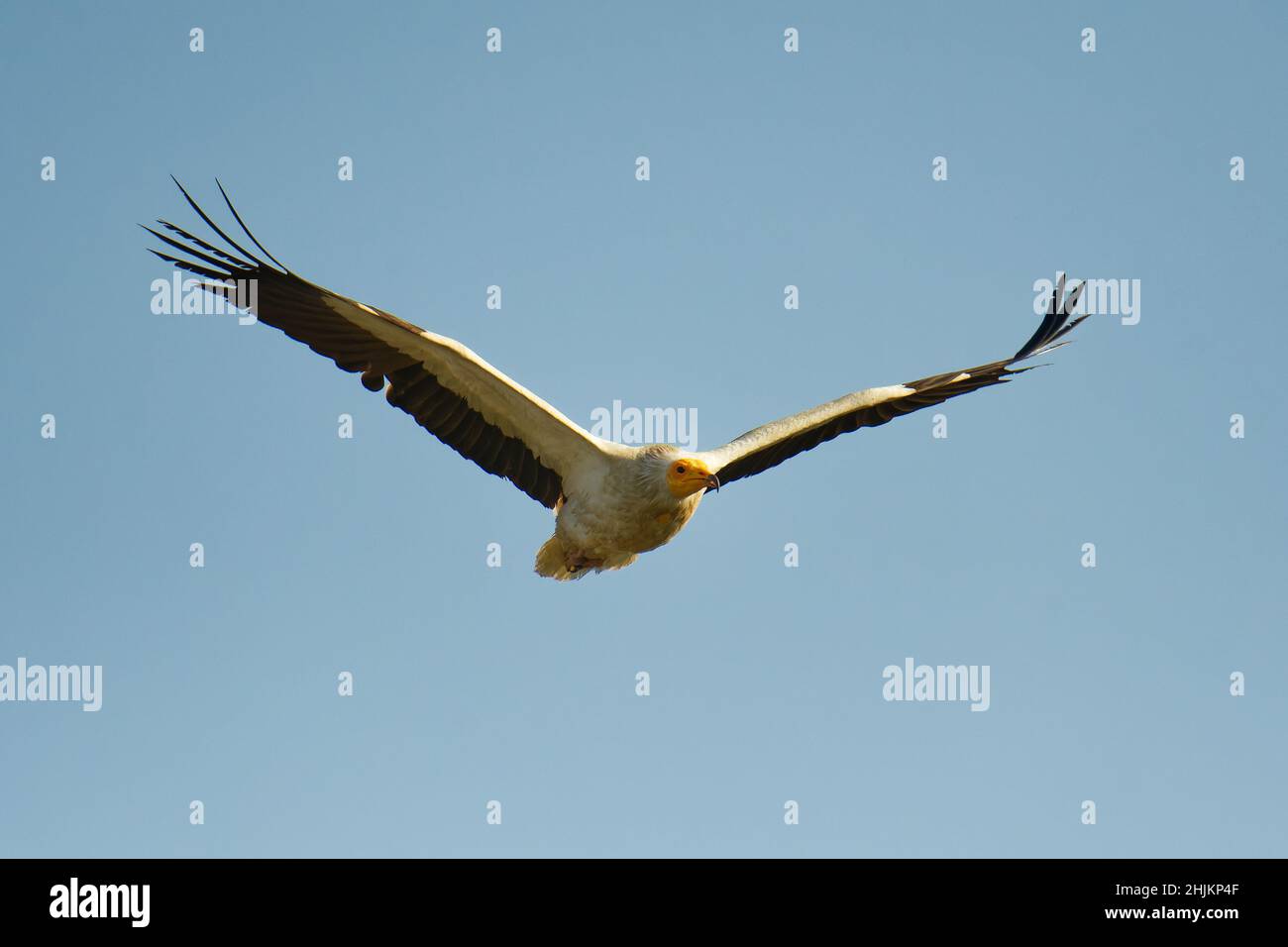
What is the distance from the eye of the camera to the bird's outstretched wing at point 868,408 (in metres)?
11.0

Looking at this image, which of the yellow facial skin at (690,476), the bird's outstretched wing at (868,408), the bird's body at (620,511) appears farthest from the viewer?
the bird's outstretched wing at (868,408)

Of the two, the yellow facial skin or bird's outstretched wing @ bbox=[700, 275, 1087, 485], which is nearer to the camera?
the yellow facial skin

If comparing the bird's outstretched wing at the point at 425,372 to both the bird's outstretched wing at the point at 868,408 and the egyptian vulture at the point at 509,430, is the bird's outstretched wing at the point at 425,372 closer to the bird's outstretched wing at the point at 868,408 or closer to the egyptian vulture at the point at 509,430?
the egyptian vulture at the point at 509,430

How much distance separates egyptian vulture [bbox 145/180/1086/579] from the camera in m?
9.81

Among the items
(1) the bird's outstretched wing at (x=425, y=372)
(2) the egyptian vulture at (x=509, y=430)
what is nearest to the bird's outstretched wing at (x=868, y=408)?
(2) the egyptian vulture at (x=509, y=430)

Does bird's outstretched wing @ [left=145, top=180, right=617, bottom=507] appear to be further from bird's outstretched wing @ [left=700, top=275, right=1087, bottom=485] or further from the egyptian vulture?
bird's outstretched wing @ [left=700, top=275, right=1087, bottom=485]

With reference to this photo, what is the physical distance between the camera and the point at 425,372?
33.7 feet

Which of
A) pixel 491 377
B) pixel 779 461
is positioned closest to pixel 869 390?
pixel 779 461

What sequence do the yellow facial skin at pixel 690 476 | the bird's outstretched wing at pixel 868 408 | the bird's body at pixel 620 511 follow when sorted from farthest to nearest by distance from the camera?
the bird's outstretched wing at pixel 868 408 < the bird's body at pixel 620 511 < the yellow facial skin at pixel 690 476

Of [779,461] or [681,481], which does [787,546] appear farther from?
[681,481]

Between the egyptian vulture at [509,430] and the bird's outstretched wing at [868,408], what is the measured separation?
2.0 inches

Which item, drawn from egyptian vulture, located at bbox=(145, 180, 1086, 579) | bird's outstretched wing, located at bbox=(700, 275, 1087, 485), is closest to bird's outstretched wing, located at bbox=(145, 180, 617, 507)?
egyptian vulture, located at bbox=(145, 180, 1086, 579)

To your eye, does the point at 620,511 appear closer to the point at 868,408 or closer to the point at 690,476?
the point at 690,476

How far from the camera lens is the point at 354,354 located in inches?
398
